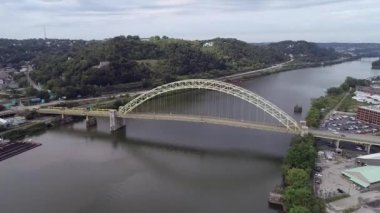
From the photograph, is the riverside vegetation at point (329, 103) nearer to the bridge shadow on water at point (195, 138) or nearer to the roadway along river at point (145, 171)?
the bridge shadow on water at point (195, 138)

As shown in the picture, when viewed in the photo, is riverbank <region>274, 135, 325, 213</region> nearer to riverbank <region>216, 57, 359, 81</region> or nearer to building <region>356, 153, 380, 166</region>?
building <region>356, 153, 380, 166</region>

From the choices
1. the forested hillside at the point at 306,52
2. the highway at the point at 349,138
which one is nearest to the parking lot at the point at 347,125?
A: the highway at the point at 349,138

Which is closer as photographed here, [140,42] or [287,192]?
[287,192]

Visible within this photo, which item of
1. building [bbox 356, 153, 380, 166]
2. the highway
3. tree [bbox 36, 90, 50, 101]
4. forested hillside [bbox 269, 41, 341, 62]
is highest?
forested hillside [bbox 269, 41, 341, 62]

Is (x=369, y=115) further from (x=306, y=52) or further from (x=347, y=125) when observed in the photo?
(x=306, y=52)

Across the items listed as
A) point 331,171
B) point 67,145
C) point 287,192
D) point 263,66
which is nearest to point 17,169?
point 67,145

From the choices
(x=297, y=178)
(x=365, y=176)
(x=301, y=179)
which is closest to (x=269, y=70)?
(x=365, y=176)

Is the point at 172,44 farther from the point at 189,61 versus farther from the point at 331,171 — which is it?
the point at 331,171

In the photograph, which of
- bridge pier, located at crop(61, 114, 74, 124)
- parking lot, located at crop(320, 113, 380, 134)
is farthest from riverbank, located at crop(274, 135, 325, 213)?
bridge pier, located at crop(61, 114, 74, 124)
